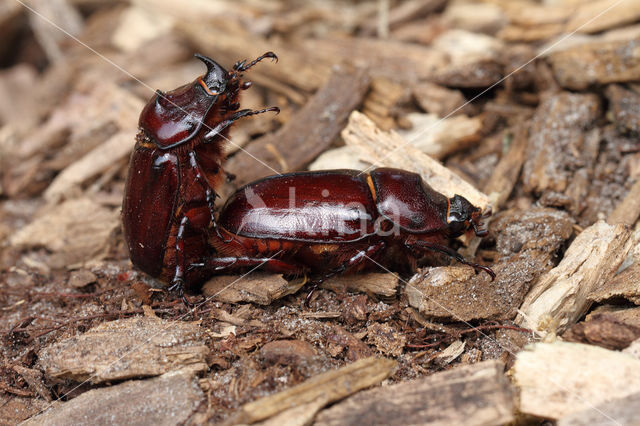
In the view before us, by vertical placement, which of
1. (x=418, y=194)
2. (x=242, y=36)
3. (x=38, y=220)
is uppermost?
(x=242, y=36)

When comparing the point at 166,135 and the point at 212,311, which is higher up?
the point at 166,135

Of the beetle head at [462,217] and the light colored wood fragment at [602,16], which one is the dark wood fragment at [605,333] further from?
the light colored wood fragment at [602,16]

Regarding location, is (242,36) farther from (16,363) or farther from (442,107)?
(16,363)

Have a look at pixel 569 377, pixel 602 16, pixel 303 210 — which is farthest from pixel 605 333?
pixel 602 16

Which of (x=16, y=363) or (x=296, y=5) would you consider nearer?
(x=16, y=363)

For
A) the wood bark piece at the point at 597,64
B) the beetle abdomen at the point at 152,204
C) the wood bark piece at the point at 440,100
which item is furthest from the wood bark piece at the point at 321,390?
the wood bark piece at the point at 597,64

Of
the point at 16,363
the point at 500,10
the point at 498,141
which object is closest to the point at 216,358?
the point at 16,363
